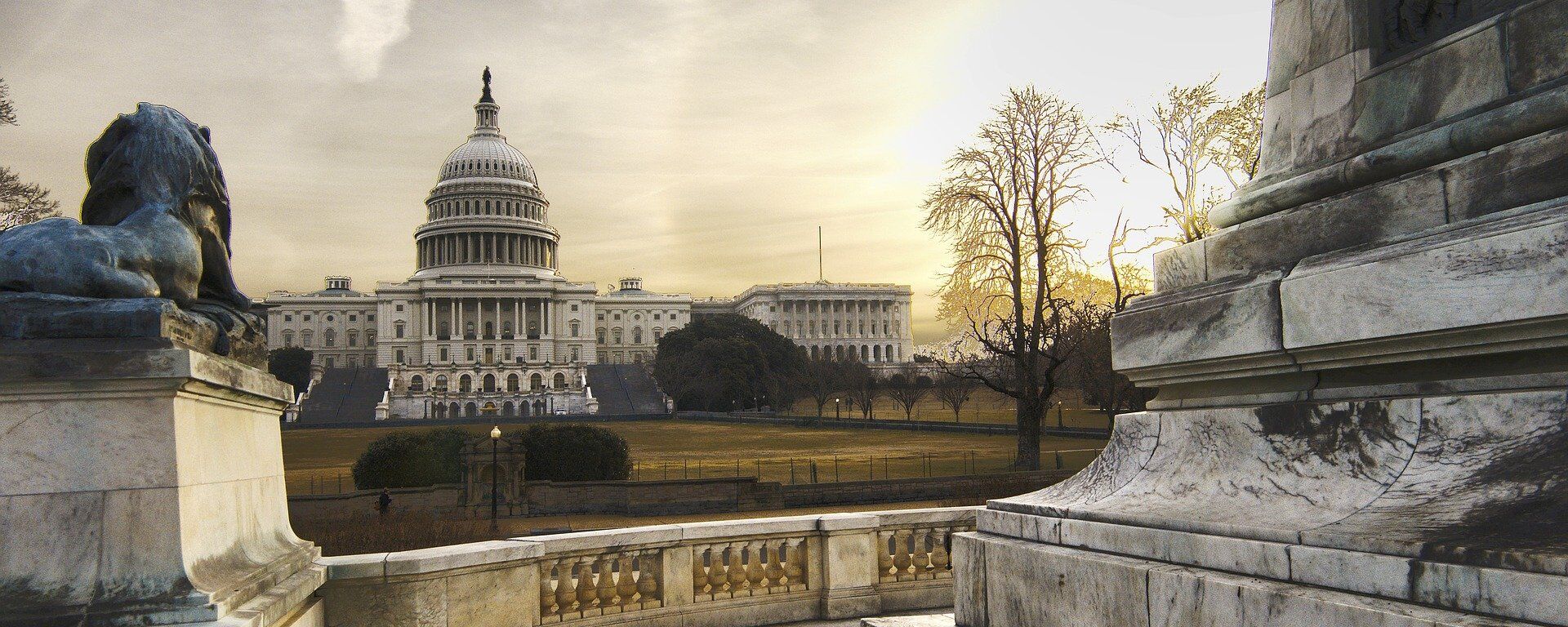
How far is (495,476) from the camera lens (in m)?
29.3

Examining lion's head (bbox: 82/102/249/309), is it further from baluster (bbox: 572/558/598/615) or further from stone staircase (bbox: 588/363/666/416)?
stone staircase (bbox: 588/363/666/416)

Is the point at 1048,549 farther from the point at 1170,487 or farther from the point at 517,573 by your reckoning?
the point at 517,573

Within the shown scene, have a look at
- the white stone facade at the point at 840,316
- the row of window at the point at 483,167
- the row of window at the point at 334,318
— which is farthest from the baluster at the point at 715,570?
the row of window at the point at 334,318

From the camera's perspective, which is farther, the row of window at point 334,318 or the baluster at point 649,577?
the row of window at point 334,318

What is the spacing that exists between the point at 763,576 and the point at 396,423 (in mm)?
83141

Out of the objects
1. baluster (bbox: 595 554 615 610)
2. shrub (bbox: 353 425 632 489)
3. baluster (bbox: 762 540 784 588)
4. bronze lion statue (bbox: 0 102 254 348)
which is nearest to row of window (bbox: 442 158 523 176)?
shrub (bbox: 353 425 632 489)

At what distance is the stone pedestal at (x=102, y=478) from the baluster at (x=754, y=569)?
4.65 meters

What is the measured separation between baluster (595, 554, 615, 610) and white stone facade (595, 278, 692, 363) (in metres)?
151

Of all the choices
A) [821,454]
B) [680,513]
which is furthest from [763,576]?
[821,454]

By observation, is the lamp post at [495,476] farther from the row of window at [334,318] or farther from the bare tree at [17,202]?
the row of window at [334,318]

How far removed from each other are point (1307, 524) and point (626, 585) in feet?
17.4

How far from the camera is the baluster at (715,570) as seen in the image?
26.4ft

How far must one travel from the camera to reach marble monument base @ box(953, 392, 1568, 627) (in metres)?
2.82

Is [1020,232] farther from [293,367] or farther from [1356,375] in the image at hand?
[293,367]
